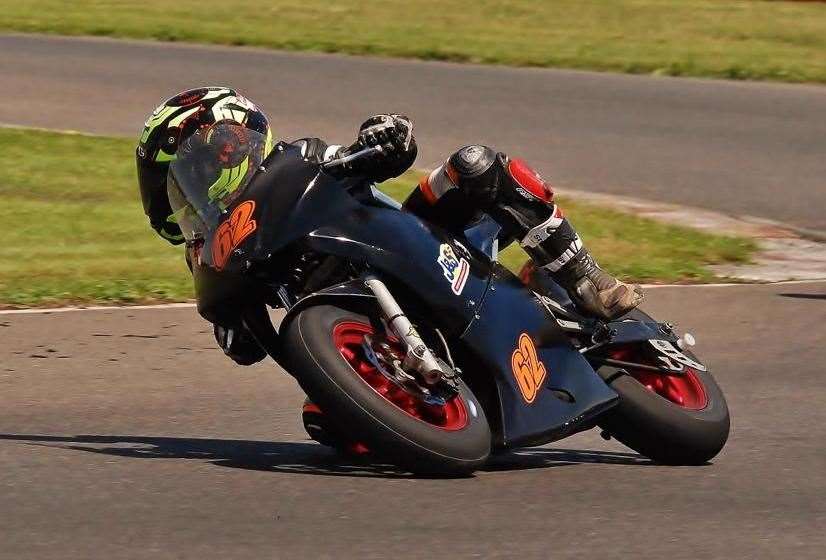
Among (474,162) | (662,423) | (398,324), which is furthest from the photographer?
(662,423)

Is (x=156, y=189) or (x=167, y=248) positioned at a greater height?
(x=156, y=189)

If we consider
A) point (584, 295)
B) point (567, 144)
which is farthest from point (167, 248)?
point (584, 295)

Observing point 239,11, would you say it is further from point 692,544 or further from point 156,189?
point 692,544

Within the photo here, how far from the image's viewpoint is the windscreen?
18.5ft

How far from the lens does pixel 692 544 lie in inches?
184

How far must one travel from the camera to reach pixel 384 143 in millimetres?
5473

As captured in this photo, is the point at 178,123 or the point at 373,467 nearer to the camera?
the point at 178,123

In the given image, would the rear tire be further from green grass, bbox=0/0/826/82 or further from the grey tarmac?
green grass, bbox=0/0/826/82

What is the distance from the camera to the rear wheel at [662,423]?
5867mm

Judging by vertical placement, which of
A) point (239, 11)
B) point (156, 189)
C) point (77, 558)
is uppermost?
point (156, 189)

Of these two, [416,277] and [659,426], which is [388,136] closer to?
[416,277]

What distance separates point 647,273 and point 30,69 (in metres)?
9.75

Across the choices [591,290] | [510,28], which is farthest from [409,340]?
[510,28]

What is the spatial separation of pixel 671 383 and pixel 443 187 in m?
1.13
